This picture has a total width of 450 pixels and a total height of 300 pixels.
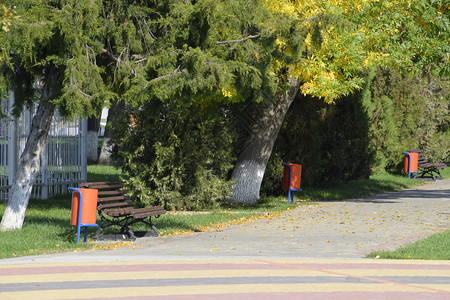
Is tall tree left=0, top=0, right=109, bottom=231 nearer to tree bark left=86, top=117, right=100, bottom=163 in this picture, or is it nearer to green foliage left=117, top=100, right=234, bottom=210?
green foliage left=117, top=100, right=234, bottom=210

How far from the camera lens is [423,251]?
34.4ft

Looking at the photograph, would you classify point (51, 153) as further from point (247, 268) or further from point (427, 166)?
point (427, 166)

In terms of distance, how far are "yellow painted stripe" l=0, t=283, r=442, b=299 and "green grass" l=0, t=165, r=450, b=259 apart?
8.78 feet

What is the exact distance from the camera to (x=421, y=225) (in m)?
13.8

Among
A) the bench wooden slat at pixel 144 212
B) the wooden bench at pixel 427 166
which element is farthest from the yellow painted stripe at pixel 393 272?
the wooden bench at pixel 427 166

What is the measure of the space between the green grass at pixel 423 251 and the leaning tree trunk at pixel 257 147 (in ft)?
21.6

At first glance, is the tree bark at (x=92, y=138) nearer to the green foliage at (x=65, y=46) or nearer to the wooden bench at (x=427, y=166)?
the wooden bench at (x=427, y=166)

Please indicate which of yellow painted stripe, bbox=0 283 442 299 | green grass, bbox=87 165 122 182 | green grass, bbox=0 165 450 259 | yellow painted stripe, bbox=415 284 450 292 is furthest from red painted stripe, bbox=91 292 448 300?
green grass, bbox=87 165 122 182

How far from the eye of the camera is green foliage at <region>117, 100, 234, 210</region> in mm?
15781

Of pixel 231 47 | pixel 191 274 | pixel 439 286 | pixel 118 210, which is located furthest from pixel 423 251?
pixel 118 210

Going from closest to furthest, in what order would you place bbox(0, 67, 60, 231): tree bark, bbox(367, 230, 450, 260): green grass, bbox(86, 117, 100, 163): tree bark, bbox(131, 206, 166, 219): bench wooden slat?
bbox(367, 230, 450, 260): green grass
bbox(131, 206, 166, 219): bench wooden slat
bbox(0, 67, 60, 231): tree bark
bbox(86, 117, 100, 163): tree bark

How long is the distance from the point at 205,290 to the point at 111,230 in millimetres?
5390

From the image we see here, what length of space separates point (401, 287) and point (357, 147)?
50.2 feet

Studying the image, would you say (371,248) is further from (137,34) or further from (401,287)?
(137,34)
